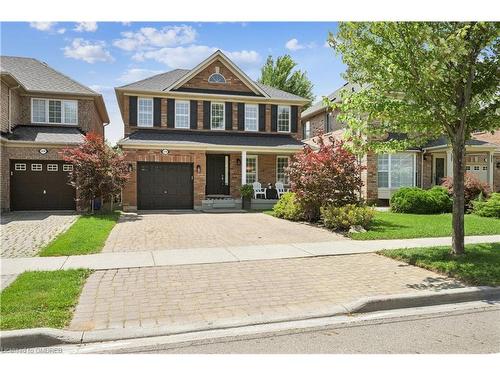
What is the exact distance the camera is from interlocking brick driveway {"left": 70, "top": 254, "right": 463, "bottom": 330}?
17.0 feet

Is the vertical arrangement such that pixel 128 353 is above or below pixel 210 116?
below

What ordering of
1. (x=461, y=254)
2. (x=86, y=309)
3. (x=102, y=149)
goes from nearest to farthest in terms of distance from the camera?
1. (x=86, y=309)
2. (x=461, y=254)
3. (x=102, y=149)

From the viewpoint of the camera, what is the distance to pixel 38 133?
19.0 meters

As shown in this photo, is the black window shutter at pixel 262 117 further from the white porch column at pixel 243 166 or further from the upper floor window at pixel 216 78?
the white porch column at pixel 243 166

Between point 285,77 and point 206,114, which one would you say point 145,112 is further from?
point 285,77

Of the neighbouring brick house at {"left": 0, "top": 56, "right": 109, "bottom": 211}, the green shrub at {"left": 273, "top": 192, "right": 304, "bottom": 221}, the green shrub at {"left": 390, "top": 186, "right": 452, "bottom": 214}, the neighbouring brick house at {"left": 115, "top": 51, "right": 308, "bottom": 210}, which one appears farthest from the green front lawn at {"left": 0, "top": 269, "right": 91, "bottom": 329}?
the green shrub at {"left": 390, "top": 186, "right": 452, "bottom": 214}

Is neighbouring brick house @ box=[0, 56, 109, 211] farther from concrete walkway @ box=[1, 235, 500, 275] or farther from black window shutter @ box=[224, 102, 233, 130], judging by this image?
concrete walkway @ box=[1, 235, 500, 275]

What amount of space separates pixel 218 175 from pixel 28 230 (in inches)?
443

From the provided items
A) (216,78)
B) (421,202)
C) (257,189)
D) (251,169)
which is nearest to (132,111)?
(216,78)

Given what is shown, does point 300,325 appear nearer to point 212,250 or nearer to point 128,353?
point 128,353

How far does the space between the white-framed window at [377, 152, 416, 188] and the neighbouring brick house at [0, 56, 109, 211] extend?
1464 cm

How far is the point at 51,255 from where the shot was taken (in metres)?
8.56

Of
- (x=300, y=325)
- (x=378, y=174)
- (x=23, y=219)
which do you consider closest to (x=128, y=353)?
(x=300, y=325)

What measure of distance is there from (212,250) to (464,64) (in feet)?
20.8
